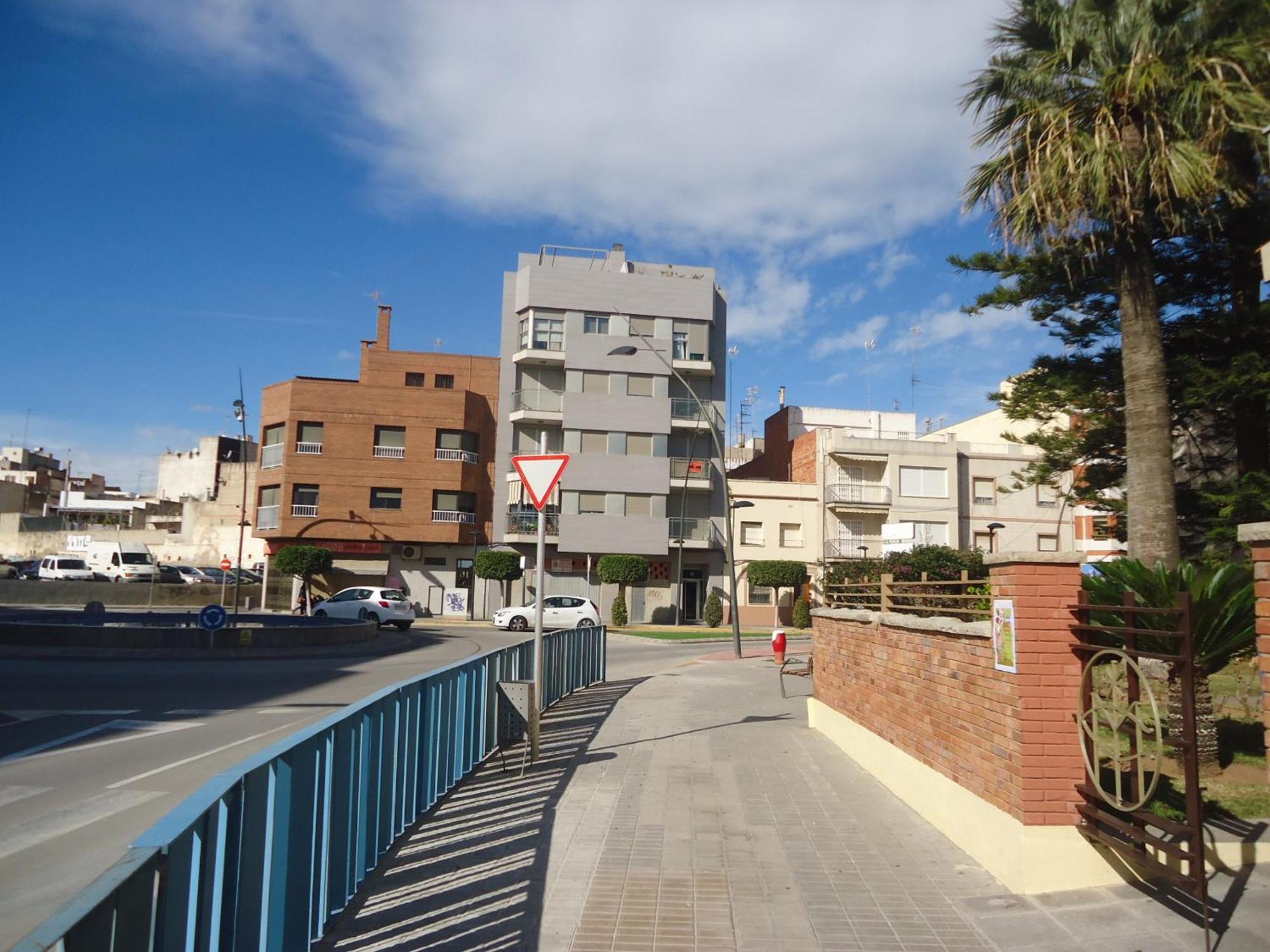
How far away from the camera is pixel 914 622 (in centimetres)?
802

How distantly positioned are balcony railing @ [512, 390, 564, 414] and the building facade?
0.19 feet

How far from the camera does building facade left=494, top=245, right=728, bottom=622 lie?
158 ft

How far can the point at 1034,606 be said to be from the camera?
19.0 ft

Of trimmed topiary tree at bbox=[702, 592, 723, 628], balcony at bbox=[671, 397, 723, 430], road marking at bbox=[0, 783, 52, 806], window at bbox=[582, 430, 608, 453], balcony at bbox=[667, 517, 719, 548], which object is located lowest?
road marking at bbox=[0, 783, 52, 806]

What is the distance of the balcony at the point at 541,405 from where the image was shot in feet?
161

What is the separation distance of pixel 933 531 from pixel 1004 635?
46.6 meters

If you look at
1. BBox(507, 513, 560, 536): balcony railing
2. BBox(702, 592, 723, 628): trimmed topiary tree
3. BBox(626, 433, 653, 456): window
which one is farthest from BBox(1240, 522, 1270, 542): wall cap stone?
BBox(626, 433, 653, 456): window

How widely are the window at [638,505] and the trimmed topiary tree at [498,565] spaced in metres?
6.28

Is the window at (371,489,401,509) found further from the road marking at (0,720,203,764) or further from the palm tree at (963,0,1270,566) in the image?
the palm tree at (963,0,1270,566)

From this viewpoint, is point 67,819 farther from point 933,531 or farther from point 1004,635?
point 933,531

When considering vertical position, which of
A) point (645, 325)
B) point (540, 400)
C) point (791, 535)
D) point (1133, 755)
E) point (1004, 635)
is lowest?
point (1133, 755)

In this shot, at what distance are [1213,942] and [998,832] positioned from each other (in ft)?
4.61

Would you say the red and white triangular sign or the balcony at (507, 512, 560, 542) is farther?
the balcony at (507, 512, 560, 542)

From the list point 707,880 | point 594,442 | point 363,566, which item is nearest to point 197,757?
point 707,880
